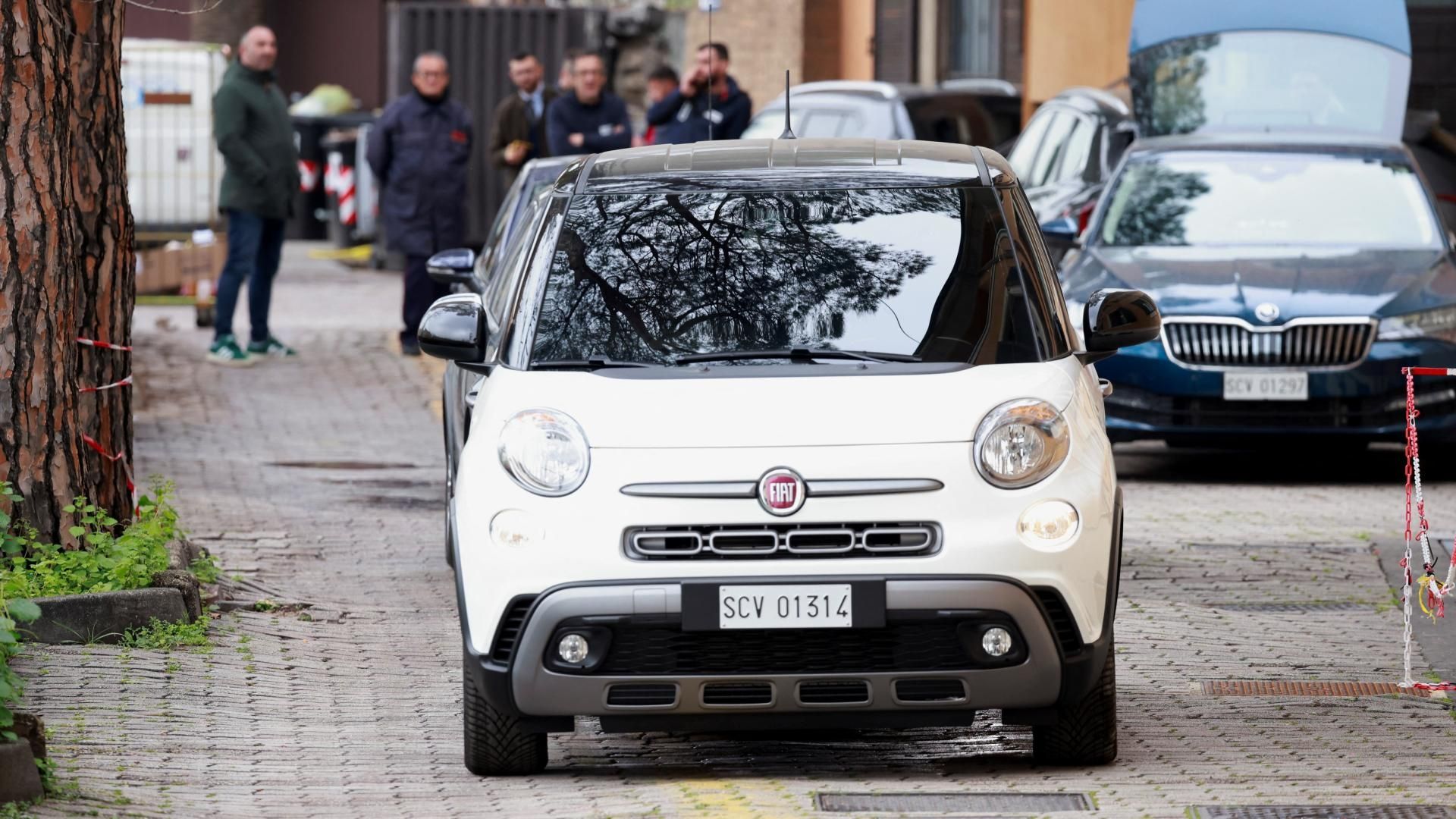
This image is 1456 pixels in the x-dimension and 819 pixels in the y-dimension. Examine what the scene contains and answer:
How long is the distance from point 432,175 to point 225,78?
1.55 meters

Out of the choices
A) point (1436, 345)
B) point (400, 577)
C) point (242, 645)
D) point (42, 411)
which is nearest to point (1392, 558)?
point (1436, 345)

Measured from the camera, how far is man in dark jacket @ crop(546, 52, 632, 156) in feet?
61.5

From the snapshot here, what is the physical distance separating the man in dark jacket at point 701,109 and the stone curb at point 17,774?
1182cm

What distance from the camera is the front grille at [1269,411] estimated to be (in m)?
11.9

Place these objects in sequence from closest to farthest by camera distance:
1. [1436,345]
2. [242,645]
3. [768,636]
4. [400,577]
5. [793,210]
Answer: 1. [768,636]
2. [793,210]
3. [242,645]
4. [400,577]
5. [1436,345]

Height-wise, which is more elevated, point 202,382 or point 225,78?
point 225,78

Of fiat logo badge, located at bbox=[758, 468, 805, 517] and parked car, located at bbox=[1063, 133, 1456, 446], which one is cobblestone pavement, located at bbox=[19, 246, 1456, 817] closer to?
parked car, located at bbox=[1063, 133, 1456, 446]

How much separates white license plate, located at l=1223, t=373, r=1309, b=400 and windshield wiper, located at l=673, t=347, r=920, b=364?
19.3 feet

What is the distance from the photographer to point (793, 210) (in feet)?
22.1

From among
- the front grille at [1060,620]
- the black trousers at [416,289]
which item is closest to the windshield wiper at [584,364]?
the front grille at [1060,620]

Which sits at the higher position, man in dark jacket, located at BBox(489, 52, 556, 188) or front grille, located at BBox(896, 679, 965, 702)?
man in dark jacket, located at BBox(489, 52, 556, 188)

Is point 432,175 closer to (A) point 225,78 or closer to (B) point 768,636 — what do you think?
(A) point 225,78

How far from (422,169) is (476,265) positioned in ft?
19.7

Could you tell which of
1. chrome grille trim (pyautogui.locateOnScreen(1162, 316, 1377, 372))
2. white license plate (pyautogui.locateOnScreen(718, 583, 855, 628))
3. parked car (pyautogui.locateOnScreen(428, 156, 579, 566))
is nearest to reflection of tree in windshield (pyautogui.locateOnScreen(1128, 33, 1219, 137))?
chrome grille trim (pyautogui.locateOnScreen(1162, 316, 1377, 372))
